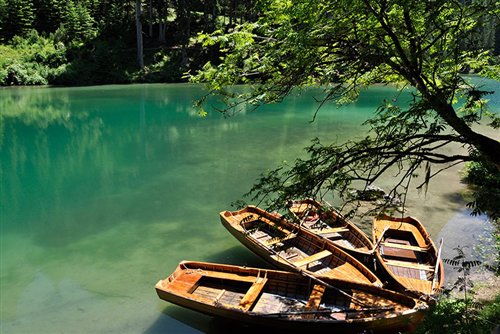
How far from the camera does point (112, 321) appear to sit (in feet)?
28.8

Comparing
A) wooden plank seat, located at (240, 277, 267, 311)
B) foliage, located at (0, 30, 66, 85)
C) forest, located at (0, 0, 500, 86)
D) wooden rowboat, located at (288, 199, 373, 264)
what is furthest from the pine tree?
wooden plank seat, located at (240, 277, 267, 311)

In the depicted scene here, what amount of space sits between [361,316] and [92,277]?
22.5ft

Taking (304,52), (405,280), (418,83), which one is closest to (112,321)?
(405,280)

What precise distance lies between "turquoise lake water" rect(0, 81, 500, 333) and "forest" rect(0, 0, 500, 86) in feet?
68.0

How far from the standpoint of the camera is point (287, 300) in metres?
8.46

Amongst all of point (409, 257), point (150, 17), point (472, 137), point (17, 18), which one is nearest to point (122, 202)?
point (409, 257)

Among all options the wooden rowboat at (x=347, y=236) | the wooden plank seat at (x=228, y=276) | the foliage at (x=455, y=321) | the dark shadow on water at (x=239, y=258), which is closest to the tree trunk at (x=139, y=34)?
the dark shadow on water at (x=239, y=258)

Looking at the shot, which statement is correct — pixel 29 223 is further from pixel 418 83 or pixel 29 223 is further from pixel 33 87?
pixel 33 87

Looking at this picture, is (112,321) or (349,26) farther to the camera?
(112,321)

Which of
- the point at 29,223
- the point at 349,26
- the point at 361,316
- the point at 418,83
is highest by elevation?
the point at 349,26

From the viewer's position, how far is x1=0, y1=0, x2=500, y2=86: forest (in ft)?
171

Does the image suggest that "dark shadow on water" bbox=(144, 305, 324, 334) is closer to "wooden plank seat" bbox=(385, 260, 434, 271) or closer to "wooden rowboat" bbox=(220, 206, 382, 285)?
"wooden rowboat" bbox=(220, 206, 382, 285)

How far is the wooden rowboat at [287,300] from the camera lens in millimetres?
7348

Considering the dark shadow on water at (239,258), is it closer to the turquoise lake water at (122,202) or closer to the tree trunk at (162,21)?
the turquoise lake water at (122,202)
